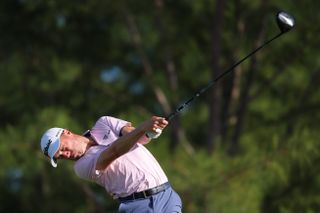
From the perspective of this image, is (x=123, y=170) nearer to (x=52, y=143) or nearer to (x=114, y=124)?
(x=114, y=124)

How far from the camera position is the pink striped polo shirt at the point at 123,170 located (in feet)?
17.9

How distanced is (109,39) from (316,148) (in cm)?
597

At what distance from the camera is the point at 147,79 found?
54.1 feet

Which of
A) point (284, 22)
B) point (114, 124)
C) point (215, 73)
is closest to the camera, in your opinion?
point (114, 124)

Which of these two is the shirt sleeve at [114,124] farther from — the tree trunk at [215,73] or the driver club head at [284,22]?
the tree trunk at [215,73]

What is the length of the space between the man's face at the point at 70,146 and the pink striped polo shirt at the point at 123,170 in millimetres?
38

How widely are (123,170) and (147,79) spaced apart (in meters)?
11.0

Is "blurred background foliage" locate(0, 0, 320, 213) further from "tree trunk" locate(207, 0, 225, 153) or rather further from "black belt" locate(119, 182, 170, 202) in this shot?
"black belt" locate(119, 182, 170, 202)

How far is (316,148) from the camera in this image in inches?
484

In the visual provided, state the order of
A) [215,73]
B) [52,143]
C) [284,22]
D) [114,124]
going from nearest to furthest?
[52,143] → [114,124] → [284,22] → [215,73]

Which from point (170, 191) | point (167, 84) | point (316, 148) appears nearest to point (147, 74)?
point (167, 84)

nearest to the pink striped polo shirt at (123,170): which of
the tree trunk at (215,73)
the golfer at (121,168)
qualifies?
the golfer at (121,168)

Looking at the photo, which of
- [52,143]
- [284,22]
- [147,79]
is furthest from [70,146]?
[147,79]

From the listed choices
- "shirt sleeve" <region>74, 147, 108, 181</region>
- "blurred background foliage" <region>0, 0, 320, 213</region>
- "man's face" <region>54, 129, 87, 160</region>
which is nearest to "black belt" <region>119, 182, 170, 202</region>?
"shirt sleeve" <region>74, 147, 108, 181</region>
